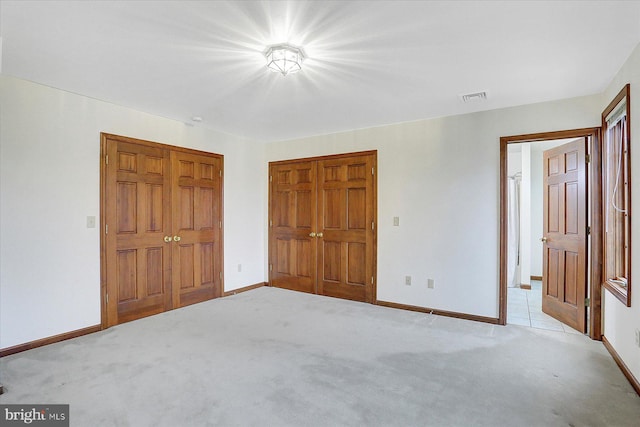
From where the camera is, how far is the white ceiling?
6.20 ft

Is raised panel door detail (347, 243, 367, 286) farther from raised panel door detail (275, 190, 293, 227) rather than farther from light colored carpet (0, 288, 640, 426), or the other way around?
raised panel door detail (275, 190, 293, 227)

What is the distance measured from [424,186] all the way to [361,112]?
1204mm

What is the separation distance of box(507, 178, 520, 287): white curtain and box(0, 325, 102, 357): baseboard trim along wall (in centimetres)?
609

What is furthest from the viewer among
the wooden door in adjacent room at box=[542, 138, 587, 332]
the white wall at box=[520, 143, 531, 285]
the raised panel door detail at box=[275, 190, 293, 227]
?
the white wall at box=[520, 143, 531, 285]

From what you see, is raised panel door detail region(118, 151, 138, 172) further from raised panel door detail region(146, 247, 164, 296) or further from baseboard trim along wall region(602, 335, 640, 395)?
baseboard trim along wall region(602, 335, 640, 395)

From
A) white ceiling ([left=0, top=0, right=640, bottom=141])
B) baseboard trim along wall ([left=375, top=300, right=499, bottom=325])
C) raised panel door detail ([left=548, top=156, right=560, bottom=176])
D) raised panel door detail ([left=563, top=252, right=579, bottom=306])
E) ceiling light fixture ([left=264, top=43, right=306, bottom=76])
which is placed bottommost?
baseboard trim along wall ([left=375, top=300, right=499, bottom=325])

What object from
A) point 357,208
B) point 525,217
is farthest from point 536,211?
point 357,208

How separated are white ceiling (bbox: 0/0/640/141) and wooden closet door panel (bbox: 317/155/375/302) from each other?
46.8 inches

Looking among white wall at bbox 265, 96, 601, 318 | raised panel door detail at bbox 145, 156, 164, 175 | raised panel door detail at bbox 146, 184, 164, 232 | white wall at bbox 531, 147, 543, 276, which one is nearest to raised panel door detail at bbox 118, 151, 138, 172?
raised panel door detail at bbox 145, 156, 164, 175

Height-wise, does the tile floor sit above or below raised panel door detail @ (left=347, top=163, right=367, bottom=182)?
below

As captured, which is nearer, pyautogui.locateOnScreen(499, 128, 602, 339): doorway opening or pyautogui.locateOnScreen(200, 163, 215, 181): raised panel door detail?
pyautogui.locateOnScreen(499, 128, 602, 339): doorway opening

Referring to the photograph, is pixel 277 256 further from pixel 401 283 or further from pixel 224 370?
pixel 224 370

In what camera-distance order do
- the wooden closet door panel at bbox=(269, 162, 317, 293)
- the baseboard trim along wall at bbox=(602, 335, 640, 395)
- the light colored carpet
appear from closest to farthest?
the light colored carpet
the baseboard trim along wall at bbox=(602, 335, 640, 395)
the wooden closet door panel at bbox=(269, 162, 317, 293)

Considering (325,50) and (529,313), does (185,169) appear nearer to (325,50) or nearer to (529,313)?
(325,50)
